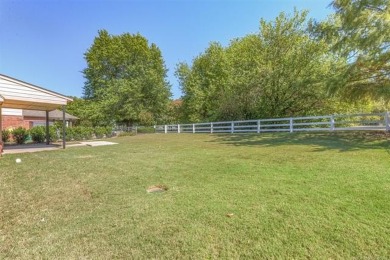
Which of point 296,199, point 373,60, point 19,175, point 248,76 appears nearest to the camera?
point 296,199

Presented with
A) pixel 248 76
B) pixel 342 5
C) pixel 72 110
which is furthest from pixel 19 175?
pixel 72 110

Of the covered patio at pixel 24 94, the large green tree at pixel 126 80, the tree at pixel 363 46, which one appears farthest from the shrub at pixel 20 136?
the tree at pixel 363 46

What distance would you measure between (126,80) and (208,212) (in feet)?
99.8

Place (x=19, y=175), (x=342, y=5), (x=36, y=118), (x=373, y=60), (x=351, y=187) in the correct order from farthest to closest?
(x=36, y=118) < (x=342, y=5) < (x=373, y=60) < (x=19, y=175) < (x=351, y=187)

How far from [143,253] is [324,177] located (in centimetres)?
362

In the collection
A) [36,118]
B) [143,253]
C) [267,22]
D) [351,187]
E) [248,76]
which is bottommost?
[143,253]

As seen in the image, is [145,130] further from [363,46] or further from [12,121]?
[363,46]

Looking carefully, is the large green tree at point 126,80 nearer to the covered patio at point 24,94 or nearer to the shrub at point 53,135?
the shrub at point 53,135

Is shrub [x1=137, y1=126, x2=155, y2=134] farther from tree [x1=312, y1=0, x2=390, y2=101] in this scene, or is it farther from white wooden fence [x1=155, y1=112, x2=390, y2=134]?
tree [x1=312, y1=0, x2=390, y2=101]

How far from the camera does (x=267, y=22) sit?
749 inches

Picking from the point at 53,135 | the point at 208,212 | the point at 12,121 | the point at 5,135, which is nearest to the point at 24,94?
the point at 53,135

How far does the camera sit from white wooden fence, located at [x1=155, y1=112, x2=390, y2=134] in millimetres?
10814

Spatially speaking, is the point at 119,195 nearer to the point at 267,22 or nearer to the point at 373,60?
the point at 373,60

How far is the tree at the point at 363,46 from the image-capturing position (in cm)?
855
